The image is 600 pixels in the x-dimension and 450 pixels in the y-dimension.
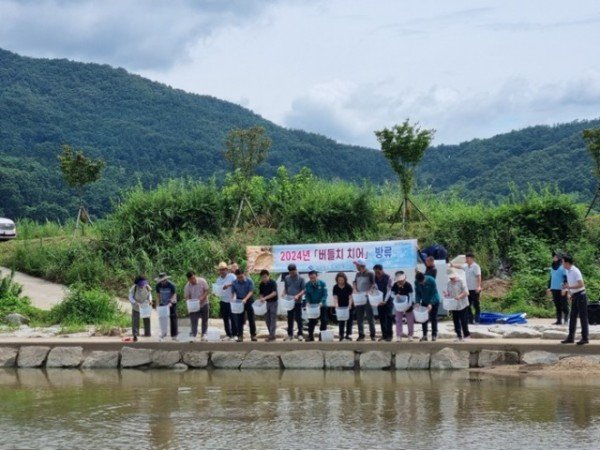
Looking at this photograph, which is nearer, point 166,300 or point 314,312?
point 314,312

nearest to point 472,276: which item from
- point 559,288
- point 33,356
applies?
point 559,288

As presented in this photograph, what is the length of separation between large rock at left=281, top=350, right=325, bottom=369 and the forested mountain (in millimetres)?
24224

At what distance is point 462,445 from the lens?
1213 centimetres

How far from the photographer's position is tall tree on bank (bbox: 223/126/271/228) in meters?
31.6

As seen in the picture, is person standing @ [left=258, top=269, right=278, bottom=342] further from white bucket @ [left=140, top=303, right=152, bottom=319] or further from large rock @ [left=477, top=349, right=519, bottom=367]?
large rock @ [left=477, top=349, right=519, bottom=367]

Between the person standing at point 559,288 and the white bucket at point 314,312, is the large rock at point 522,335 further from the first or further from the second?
the white bucket at point 314,312

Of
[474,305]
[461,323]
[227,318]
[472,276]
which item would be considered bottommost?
[461,323]

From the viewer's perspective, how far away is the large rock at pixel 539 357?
60.5ft

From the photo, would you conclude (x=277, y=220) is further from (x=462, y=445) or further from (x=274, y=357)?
(x=462, y=445)

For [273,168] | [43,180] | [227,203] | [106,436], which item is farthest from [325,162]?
[106,436]

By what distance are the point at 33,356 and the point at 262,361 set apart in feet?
16.3

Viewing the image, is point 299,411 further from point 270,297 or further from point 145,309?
point 145,309

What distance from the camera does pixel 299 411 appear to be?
14.9 m

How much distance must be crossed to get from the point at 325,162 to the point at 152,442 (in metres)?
82.8
